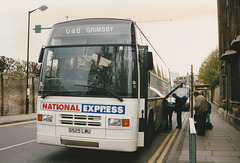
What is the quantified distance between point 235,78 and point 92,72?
1179 centimetres

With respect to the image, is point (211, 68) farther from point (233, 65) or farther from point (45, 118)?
point (45, 118)

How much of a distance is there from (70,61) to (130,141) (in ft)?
7.37

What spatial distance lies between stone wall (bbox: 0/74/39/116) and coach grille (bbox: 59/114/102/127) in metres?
14.8

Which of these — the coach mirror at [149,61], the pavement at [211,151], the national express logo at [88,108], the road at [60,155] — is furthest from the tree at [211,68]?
the national express logo at [88,108]

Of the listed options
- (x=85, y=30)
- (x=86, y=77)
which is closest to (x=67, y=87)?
(x=86, y=77)

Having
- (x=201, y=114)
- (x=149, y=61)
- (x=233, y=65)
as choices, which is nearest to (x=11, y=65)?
(x=233, y=65)

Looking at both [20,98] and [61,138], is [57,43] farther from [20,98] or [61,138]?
[20,98]

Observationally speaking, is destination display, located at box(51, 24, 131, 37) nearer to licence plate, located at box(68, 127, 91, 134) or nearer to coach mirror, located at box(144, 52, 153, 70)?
coach mirror, located at box(144, 52, 153, 70)

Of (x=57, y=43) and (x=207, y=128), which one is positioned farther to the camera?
(x=207, y=128)

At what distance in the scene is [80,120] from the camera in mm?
5418

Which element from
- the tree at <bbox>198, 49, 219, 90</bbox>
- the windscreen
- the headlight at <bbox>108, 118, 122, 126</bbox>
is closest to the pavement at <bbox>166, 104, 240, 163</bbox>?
the headlight at <bbox>108, 118, 122, 126</bbox>

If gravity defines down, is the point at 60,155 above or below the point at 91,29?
below

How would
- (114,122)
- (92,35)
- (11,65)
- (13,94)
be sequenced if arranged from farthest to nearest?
(11,65)
(13,94)
(92,35)
(114,122)

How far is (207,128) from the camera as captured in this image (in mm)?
12078
